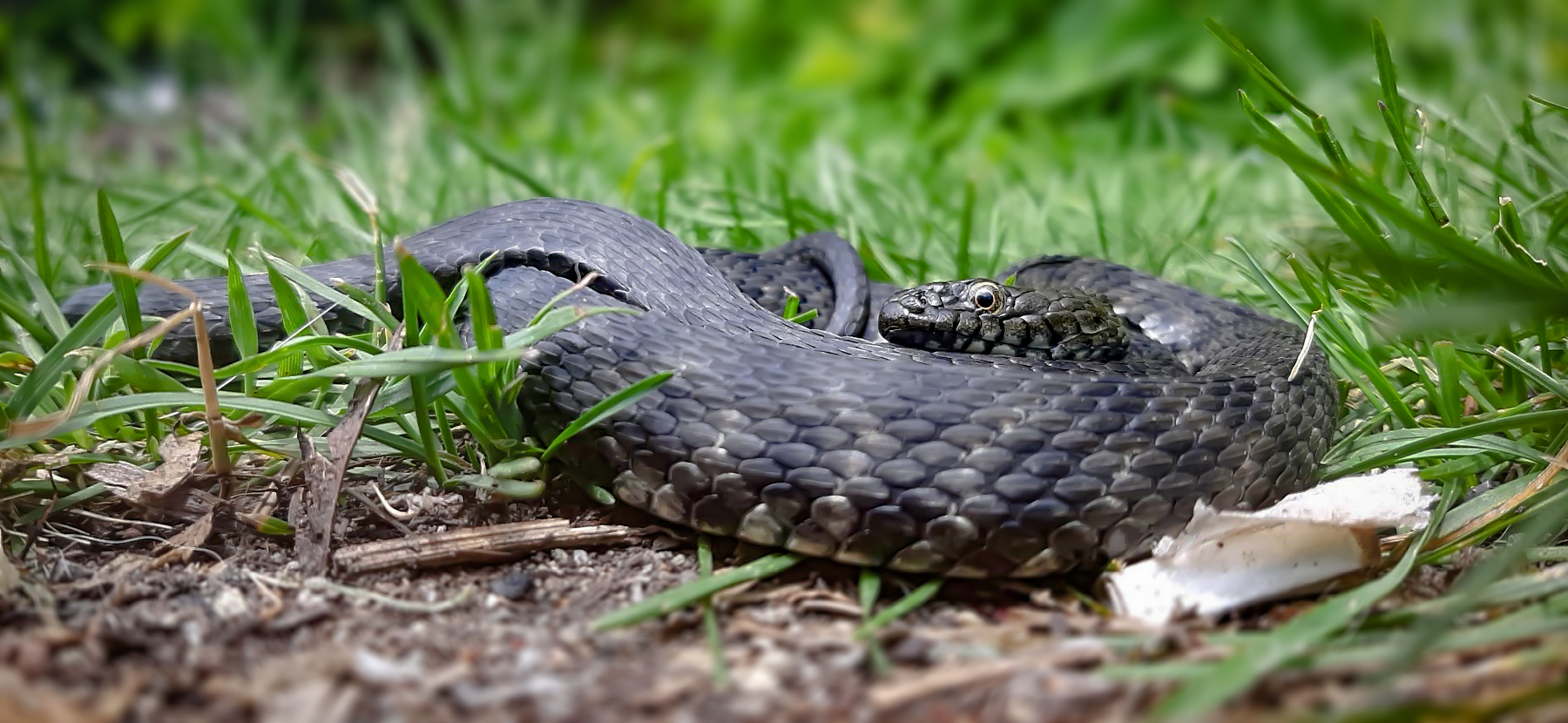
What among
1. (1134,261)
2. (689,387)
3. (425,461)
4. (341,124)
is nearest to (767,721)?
(689,387)

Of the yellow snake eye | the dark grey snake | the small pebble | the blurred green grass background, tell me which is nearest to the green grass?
the blurred green grass background

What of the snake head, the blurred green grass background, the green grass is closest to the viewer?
the green grass

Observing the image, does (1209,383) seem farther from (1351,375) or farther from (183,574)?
(183,574)

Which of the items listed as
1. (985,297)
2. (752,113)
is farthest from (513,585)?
(752,113)

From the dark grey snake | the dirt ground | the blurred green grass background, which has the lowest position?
the dirt ground

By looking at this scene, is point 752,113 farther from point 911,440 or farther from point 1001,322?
point 911,440

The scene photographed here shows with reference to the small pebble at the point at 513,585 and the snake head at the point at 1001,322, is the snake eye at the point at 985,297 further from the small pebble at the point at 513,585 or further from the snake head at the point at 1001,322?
the small pebble at the point at 513,585

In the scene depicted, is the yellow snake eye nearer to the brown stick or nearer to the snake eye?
the snake eye
